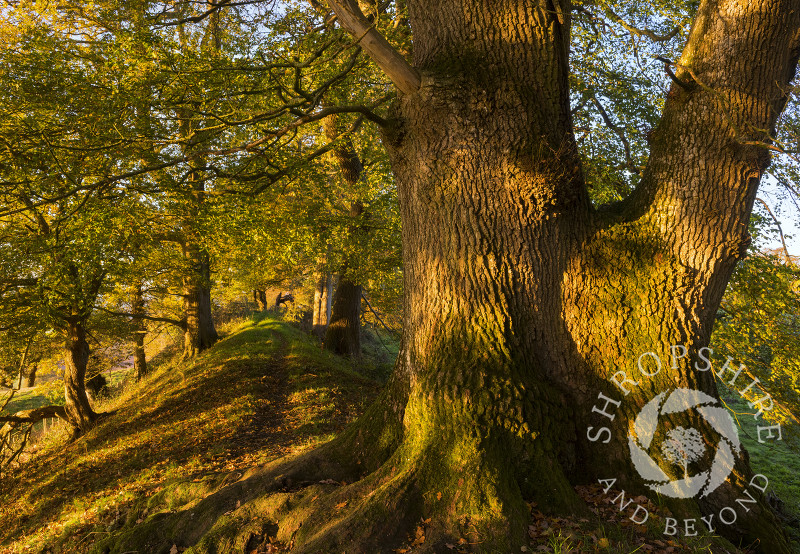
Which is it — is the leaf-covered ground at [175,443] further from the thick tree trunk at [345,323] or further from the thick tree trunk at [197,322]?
the thick tree trunk at [197,322]

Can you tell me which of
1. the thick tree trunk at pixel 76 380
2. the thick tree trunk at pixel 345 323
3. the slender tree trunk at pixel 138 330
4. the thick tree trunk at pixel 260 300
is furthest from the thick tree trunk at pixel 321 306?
the thick tree trunk at pixel 260 300

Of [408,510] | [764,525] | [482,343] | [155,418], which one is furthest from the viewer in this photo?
[155,418]

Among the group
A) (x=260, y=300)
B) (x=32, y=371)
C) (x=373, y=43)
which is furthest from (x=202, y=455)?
(x=260, y=300)

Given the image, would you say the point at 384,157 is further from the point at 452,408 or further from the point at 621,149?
the point at 452,408

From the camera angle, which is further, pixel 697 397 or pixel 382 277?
pixel 382 277

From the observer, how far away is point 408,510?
10.9 ft

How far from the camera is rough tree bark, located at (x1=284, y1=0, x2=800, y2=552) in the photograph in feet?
12.2

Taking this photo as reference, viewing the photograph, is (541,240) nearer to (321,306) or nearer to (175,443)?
(175,443)

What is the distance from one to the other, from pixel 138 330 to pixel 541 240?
13.2 meters

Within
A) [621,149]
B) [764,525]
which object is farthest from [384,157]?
[764,525]

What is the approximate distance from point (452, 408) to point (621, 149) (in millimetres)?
5732

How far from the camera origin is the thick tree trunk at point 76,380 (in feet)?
33.7

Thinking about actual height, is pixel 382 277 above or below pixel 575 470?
above

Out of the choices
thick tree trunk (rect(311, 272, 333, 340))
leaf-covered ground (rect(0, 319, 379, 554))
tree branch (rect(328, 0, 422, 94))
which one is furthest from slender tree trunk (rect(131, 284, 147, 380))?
tree branch (rect(328, 0, 422, 94))
